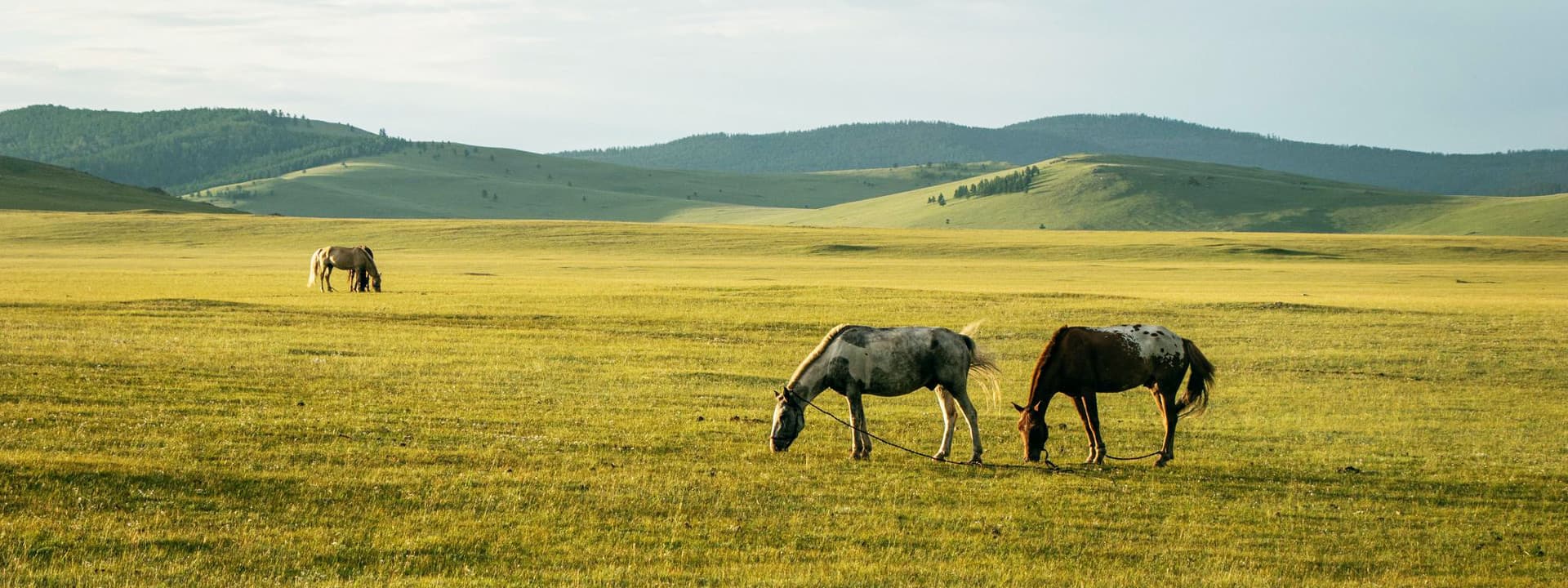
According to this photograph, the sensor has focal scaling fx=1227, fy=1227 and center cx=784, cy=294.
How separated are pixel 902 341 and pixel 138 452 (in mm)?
8125

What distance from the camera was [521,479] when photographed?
12227 mm

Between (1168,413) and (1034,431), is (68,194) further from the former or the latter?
(1168,413)

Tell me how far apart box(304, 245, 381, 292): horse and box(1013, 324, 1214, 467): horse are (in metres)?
33.7

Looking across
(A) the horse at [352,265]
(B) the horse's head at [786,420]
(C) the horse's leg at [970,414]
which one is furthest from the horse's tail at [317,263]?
(C) the horse's leg at [970,414]

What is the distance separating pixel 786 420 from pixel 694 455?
114cm

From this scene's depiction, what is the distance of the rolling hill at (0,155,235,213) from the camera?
132125 millimetres

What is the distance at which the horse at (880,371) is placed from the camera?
45.0 ft

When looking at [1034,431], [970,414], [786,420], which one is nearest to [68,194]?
[786,420]

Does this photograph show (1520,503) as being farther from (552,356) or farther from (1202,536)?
(552,356)

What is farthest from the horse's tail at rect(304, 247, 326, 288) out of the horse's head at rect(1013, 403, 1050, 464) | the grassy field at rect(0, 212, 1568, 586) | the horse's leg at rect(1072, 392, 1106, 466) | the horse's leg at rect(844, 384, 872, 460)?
the horse's leg at rect(1072, 392, 1106, 466)

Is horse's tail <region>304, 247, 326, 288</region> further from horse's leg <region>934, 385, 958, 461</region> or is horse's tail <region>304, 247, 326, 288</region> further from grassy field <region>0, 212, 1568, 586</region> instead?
horse's leg <region>934, 385, 958, 461</region>

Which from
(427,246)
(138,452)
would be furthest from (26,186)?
(138,452)

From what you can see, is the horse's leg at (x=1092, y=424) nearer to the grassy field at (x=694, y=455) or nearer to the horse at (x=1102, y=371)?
the horse at (x=1102, y=371)

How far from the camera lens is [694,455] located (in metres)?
14.0
